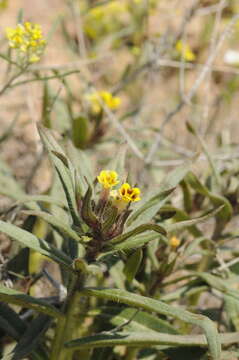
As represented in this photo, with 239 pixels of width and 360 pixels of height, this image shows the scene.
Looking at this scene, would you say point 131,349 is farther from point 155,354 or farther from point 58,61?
point 58,61

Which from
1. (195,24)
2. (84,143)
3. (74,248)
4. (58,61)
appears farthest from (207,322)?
(195,24)

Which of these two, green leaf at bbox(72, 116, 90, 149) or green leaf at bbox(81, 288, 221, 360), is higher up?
green leaf at bbox(72, 116, 90, 149)

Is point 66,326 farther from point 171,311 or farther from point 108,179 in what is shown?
point 108,179

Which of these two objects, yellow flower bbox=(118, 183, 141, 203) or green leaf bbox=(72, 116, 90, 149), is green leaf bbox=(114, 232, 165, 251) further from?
green leaf bbox=(72, 116, 90, 149)

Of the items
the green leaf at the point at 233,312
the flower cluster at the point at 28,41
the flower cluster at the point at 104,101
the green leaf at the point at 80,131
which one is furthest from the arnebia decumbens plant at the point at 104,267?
the flower cluster at the point at 104,101

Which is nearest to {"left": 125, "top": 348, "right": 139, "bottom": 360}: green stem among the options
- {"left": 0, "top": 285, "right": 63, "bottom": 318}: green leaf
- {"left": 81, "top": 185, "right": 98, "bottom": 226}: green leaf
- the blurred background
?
{"left": 0, "top": 285, "right": 63, "bottom": 318}: green leaf

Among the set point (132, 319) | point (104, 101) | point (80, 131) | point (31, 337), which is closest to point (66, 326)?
point (31, 337)

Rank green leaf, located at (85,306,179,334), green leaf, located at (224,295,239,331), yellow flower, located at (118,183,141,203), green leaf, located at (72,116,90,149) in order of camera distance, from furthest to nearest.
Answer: green leaf, located at (72,116,90,149)
green leaf, located at (224,295,239,331)
green leaf, located at (85,306,179,334)
yellow flower, located at (118,183,141,203)
